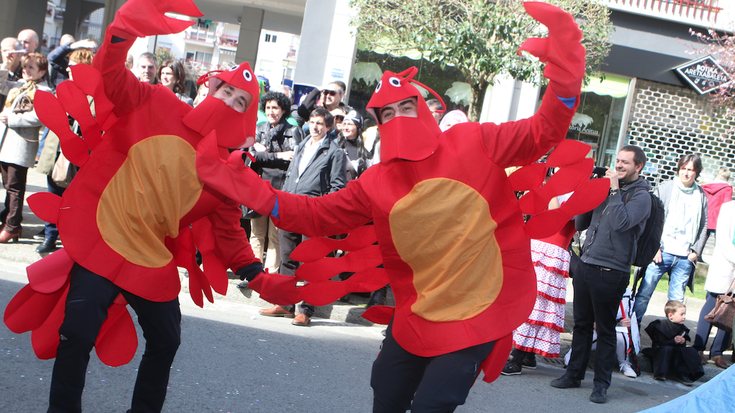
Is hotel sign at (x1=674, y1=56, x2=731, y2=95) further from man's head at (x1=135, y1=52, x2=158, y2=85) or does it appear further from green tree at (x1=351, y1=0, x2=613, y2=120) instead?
man's head at (x1=135, y1=52, x2=158, y2=85)

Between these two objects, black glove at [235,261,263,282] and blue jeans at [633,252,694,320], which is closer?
black glove at [235,261,263,282]

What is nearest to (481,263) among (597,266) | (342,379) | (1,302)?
(342,379)

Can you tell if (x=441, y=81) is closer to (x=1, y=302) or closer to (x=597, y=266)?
(x=597, y=266)

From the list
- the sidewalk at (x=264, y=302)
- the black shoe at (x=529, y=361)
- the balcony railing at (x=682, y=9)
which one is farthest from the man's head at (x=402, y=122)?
the balcony railing at (x=682, y=9)

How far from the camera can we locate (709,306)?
6.44 metres

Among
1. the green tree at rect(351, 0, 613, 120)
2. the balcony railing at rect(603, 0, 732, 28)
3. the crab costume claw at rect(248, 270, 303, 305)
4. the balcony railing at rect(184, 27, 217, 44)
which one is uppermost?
the balcony railing at rect(184, 27, 217, 44)

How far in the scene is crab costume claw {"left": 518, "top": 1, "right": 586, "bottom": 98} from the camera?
88.2 inches

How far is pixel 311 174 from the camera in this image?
18.8ft

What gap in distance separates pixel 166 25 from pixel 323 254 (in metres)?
1.21

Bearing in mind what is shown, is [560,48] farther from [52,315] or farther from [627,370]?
[627,370]

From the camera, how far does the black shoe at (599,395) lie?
479 centimetres

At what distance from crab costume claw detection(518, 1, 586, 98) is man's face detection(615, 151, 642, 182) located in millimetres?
2535

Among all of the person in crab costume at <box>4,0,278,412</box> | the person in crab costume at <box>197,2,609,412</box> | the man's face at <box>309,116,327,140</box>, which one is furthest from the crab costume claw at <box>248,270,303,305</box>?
the man's face at <box>309,116,327,140</box>

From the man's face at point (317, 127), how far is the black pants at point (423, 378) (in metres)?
3.33
